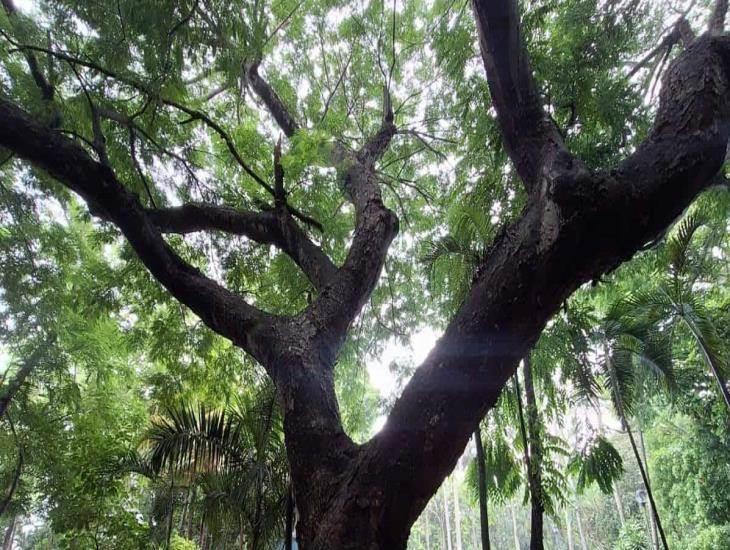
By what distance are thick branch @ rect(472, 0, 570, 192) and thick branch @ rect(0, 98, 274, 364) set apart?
1293 millimetres

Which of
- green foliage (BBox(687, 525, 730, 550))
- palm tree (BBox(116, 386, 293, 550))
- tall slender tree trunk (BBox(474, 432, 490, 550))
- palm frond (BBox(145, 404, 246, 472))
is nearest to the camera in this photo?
tall slender tree trunk (BBox(474, 432, 490, 550))

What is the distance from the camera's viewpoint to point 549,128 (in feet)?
6.06

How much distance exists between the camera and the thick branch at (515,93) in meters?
1.71

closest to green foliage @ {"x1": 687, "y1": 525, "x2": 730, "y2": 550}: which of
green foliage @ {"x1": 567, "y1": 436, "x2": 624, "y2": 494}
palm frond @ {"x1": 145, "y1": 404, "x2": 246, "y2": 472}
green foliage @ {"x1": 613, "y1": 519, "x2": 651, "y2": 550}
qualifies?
green foliage @ {"x1": 613, "y1": 519, "x2": 651, "y2": 550}

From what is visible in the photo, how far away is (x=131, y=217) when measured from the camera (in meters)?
2.07

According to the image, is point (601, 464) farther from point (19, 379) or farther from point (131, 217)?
point (19, 379)

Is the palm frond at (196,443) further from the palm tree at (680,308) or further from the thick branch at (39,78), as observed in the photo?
the palm tree at (680,308)

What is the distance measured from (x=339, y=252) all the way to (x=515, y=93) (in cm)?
249

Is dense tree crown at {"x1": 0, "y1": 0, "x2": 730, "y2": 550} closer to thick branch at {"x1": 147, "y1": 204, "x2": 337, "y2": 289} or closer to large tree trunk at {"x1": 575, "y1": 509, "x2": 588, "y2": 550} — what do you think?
thick branch at {"x1": 147, "y1": 204, "x2": 337, "y2": 289}

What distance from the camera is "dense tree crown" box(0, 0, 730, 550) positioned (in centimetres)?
142

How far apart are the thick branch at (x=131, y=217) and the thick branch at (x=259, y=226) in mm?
482

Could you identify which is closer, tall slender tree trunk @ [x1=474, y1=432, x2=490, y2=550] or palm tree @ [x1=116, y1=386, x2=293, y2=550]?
tall slender tree trunk @ [x1=474, y1=432, x2=490, y2=550]

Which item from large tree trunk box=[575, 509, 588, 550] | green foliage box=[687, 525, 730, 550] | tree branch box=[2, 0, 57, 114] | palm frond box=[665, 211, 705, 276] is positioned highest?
large tree trunk box=[575, 509, 588, 550]

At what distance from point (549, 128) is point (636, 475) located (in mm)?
23863
